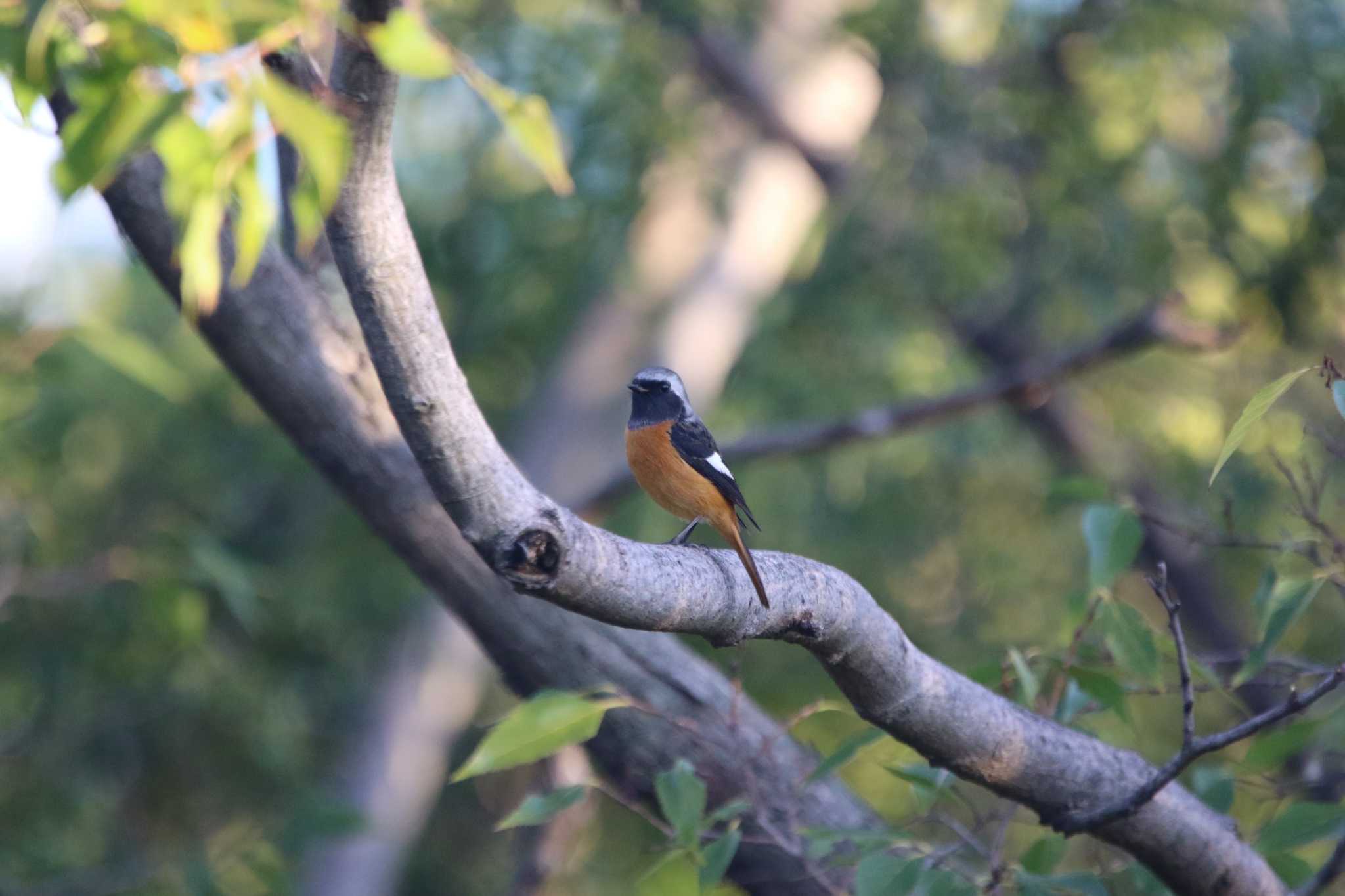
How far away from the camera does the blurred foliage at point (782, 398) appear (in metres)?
7.48

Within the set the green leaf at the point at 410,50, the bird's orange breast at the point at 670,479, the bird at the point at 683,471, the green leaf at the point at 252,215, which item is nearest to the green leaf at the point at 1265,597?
the bird at the point at 683,471

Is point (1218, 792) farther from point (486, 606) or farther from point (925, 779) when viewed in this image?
point (486, 606)

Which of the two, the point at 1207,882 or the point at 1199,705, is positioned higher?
the point at 1207,882

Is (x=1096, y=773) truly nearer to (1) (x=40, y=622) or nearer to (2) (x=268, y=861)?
(2) (x=268, y=861)

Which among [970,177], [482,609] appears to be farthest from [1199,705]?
[482,609]

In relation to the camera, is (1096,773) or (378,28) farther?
(1096,773)

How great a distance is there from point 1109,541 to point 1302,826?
0.87 meters

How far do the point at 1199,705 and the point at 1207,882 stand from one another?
7467 millimetres

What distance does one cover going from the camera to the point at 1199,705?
9680 millimetres

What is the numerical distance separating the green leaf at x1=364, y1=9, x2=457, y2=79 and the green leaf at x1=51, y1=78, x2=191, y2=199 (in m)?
0.26

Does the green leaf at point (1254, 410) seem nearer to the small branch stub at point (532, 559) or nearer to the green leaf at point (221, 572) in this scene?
the small branch stub at point (532, 559)

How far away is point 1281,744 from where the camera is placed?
3055mm

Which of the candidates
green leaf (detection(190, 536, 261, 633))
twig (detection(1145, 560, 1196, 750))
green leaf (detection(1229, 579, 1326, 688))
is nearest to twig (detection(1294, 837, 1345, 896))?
green leaf (detection(1229, 579, 1326, 688))

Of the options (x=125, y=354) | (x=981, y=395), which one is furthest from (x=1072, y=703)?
(x=981, y=395)
